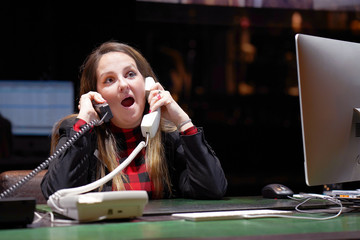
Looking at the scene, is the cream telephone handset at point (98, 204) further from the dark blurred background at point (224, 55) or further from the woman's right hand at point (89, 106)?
the dark blurred background at point (224, 55)

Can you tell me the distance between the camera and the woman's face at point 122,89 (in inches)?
75.7

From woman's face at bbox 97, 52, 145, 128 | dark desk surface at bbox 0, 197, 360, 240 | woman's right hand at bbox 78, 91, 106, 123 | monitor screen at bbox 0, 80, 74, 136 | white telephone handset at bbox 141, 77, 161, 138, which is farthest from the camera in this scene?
monitor screen at bbox 0, 80, 74, 136

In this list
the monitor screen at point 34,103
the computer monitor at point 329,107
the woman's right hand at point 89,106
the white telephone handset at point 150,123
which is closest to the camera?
the computer monitor at point 329,107

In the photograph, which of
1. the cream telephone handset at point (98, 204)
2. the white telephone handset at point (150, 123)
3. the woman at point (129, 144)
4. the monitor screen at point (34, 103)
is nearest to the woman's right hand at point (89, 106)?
the woman at point (129, 144)

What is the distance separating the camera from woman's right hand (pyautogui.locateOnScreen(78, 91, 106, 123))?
1819mm

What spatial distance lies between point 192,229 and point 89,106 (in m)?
0.88

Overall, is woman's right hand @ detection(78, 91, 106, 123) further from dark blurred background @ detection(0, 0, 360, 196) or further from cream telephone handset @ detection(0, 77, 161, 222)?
dark blurred background @ detection(0, 0, 360, 196)

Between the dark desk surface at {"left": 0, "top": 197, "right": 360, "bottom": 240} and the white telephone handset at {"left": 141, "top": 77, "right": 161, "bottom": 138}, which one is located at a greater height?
the white telephone handset at {"left": 141, "top": 77, "right": 161, "bottom": 138}

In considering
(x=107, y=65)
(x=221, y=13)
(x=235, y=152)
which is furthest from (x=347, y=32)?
(x=107, y=65)

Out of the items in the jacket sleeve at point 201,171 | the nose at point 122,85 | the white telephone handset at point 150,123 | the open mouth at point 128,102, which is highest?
the nose at point 122,85

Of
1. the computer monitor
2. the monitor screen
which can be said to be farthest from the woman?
the monitor screen

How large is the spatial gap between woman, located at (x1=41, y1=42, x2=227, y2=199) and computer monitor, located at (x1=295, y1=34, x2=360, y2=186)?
493 mm

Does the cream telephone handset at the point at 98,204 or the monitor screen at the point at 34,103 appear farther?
the monitor screen at the point at 34,103

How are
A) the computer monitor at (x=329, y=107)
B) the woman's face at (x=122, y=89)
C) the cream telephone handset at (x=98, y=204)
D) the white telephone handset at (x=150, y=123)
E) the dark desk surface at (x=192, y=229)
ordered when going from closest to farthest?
the dark desk surface at (x=192, y=229) → the cream telephone handset at (x=98, y=204) → the computer monitor at (x=329, y=107) → the white telephone handset at (x=150, y=123) → the woman's face at (x=122, y=89)
